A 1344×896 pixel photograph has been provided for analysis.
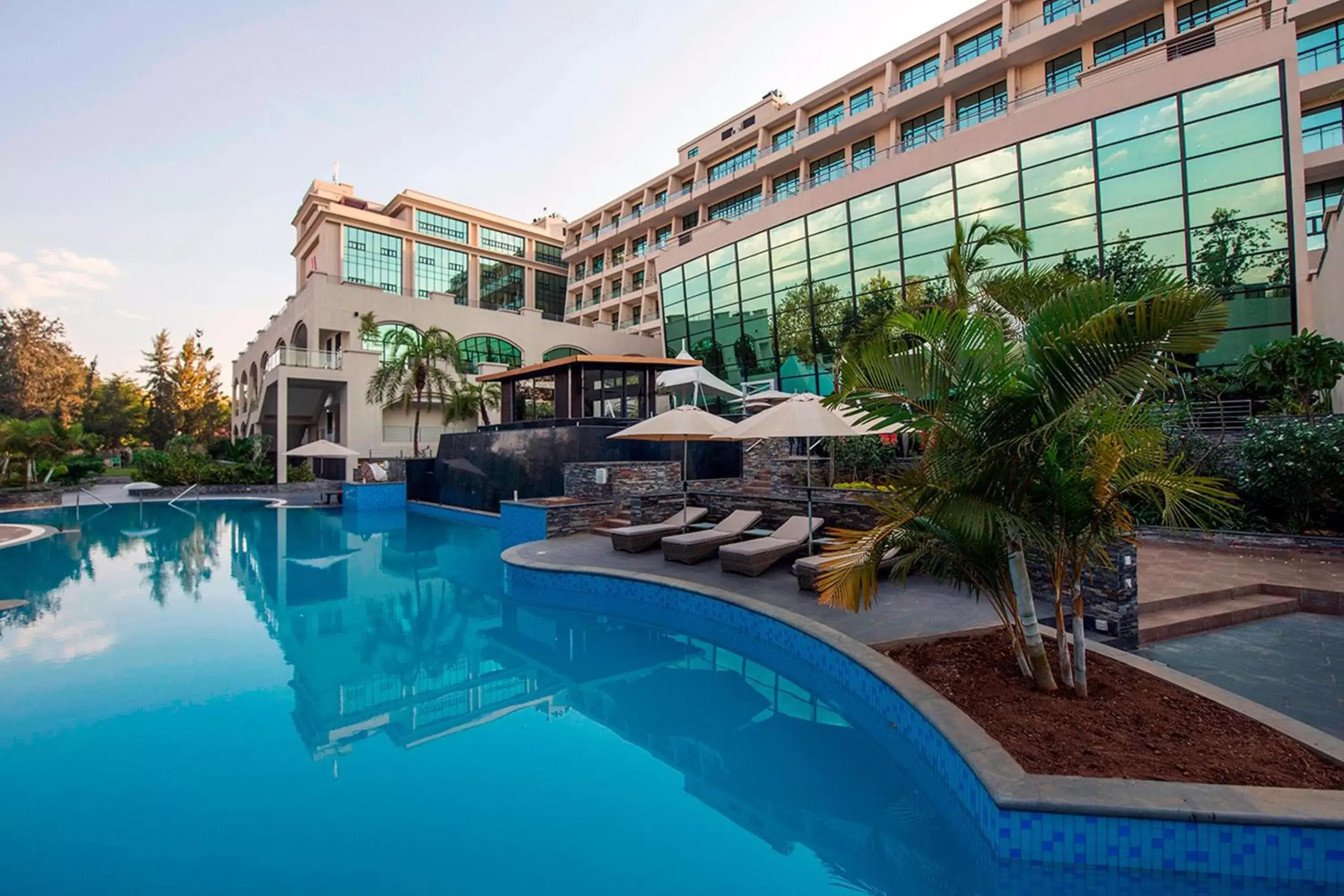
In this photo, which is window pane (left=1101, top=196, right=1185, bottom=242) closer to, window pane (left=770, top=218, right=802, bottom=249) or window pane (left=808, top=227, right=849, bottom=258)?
window pane (left=808, top=227, right=849, bottom=258)

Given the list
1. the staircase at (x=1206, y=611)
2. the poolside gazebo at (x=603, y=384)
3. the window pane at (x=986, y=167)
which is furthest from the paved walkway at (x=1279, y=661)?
the window pane at (x=986, y=167)

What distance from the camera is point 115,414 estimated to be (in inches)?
1561

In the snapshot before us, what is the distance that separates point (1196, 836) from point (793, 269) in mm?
23503

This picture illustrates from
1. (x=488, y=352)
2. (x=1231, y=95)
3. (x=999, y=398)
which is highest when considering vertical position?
(x=1231, y=95)

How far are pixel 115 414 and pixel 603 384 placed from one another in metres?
41.8

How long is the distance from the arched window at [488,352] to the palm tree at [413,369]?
3.87 m

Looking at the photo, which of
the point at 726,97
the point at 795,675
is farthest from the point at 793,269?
the point at 795,675

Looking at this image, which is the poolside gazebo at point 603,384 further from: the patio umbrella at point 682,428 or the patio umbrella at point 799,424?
the patio umbrella at point 799,424

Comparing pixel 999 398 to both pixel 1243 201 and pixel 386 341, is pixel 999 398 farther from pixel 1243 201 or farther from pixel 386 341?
pixel 386 341

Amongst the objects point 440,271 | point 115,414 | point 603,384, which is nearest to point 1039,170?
point 603,384

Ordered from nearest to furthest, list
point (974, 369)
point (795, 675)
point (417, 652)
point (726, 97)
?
point (974, 369) < point (795, 675) < point (417, 652) < point (726, 97)

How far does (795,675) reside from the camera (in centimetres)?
540

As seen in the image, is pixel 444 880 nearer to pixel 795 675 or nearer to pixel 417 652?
pixel 795 675

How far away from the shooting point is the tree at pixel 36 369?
3284cm
